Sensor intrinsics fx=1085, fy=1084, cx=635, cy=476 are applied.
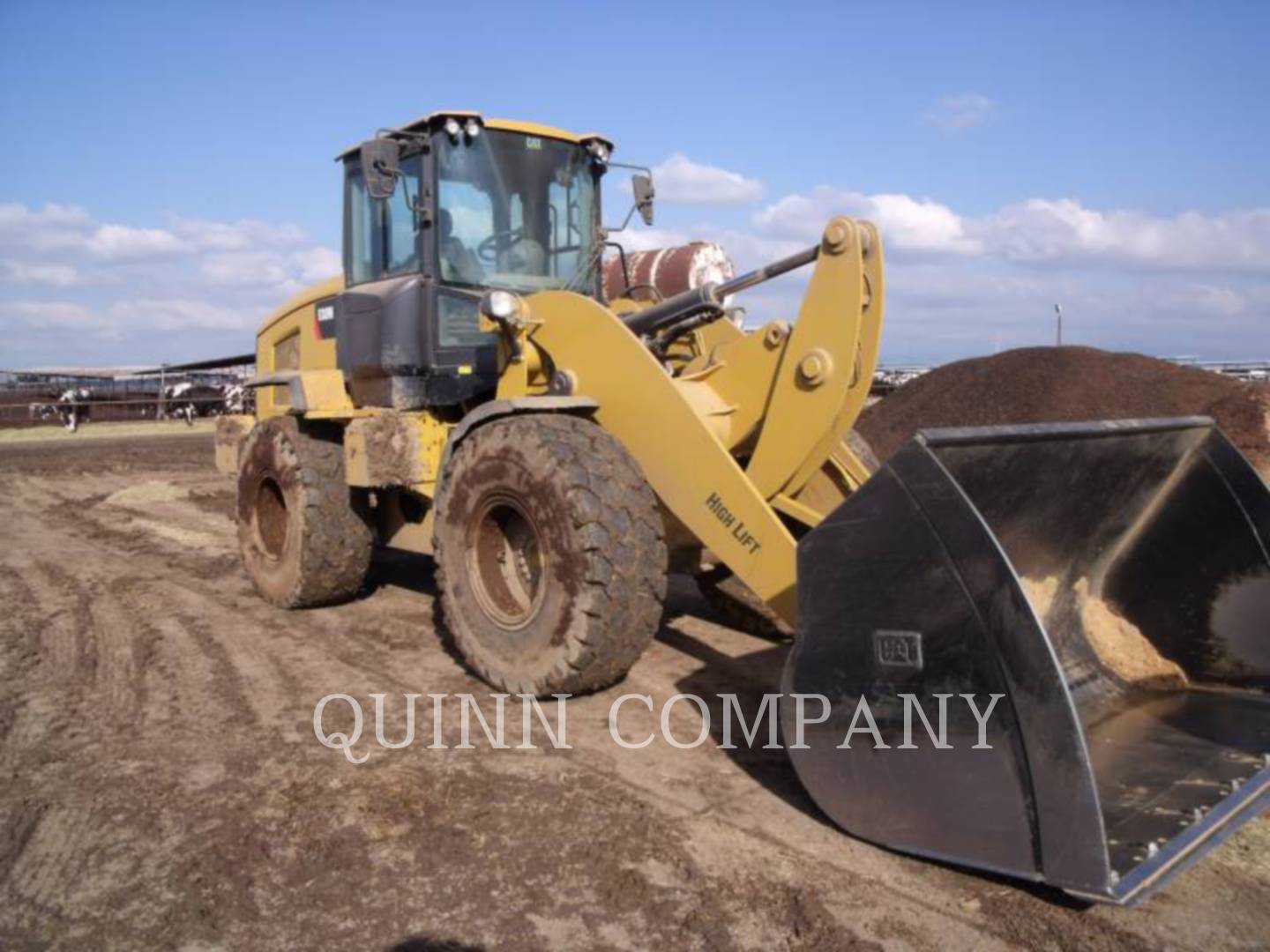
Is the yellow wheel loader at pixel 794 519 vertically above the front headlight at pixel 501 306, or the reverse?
the front headlight at pixel 501 306

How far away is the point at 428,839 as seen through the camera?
3.57 m

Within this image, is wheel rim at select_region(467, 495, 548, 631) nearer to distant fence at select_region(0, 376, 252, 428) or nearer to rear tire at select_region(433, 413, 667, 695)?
rear tire at select_region(433, 413, 667, 695)

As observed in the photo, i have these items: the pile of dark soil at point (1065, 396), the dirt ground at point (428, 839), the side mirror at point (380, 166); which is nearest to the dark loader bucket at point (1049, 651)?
the dirt ground at point (428, 839)

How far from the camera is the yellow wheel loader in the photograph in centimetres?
317

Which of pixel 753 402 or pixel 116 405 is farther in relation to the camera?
pixel 116 405

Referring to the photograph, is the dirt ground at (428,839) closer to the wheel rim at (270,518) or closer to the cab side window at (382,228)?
the wheel rim at (270,518)

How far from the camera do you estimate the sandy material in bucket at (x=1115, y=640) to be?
4.31m

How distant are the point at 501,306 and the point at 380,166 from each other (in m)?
1.04

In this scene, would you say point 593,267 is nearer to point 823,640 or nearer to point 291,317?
point 291,317

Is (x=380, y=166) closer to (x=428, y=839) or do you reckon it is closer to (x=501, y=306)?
(x=501, y=306)

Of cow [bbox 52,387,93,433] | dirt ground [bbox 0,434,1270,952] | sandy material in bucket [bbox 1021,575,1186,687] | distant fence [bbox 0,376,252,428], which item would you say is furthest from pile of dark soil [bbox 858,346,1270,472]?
distant fence [bbox 0,376,252,428]

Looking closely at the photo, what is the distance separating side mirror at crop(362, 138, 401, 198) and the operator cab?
26cm

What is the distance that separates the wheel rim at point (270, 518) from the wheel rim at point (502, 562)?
241 cm

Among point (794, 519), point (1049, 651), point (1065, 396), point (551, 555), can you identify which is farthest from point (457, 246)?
point (1065, 396)
